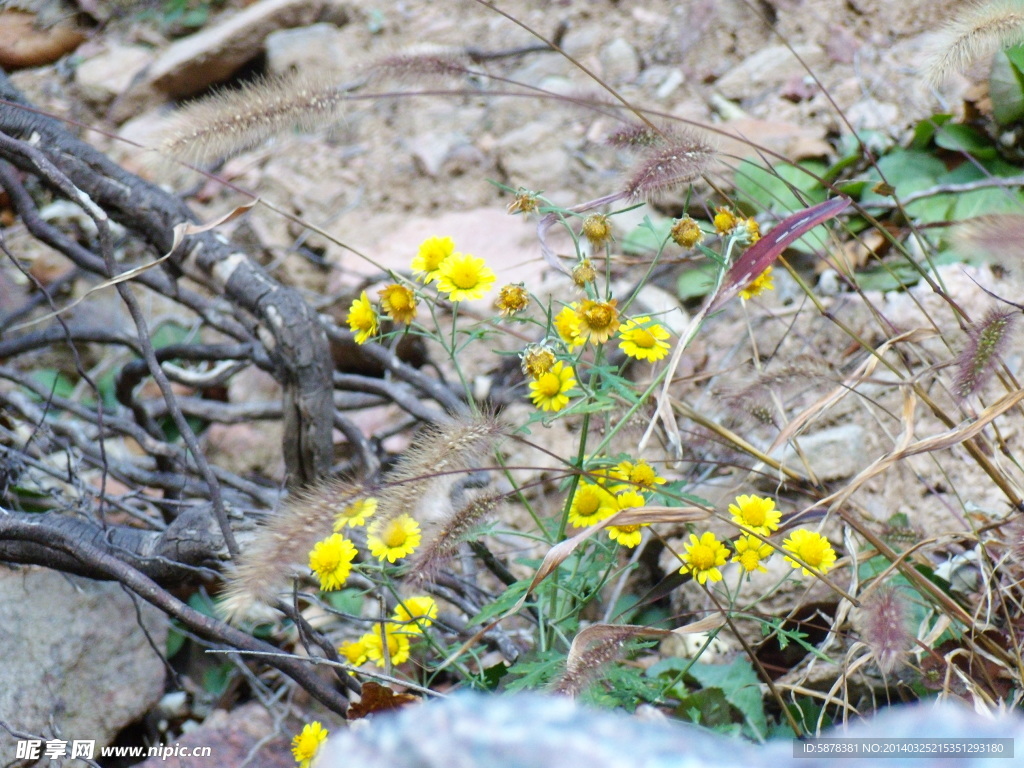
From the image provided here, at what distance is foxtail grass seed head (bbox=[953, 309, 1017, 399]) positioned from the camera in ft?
3.74

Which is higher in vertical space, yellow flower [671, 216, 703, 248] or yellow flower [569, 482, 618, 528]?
yellow flower [671, 216, 703, 248]

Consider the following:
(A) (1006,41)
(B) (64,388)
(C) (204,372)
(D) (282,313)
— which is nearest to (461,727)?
(D) (282,313)

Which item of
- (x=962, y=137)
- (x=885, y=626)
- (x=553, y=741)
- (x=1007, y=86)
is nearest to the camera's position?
(x=553, y=741)

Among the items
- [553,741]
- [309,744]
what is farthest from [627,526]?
[553,741]

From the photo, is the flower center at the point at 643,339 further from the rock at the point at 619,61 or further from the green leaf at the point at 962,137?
the rock at the point at 619,61

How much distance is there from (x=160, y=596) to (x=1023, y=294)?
69.1 inches

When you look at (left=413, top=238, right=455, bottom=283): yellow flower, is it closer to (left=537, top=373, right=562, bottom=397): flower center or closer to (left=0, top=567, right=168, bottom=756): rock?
(left=537, top=373, right=562, bottom=397): flower center

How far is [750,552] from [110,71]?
3.31 meters

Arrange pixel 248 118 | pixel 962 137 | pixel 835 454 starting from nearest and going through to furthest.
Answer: pixel 248 118 < pixel 835 454 < pixel 962 137

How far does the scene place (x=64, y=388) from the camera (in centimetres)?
242

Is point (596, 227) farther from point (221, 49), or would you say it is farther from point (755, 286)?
point (221, 49)

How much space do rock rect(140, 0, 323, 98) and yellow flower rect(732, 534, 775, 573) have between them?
9.58ft

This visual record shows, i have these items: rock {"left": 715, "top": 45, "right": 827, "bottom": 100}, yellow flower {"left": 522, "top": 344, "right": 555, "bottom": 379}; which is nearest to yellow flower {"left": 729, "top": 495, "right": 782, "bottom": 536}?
yellow flower {"left": 522, "top": 344, "right": 555, "bottom": 379}

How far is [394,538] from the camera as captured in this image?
1.16 m
